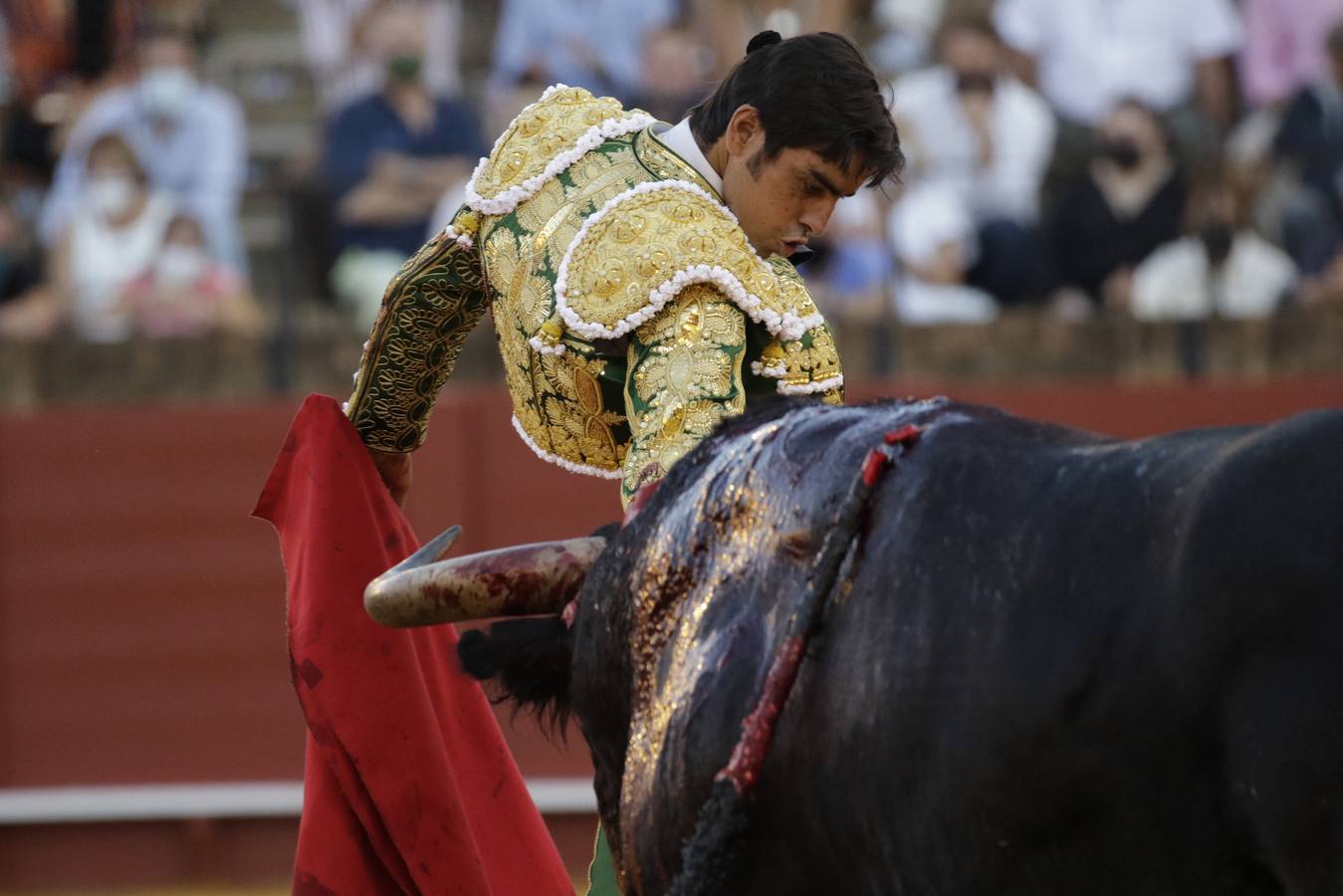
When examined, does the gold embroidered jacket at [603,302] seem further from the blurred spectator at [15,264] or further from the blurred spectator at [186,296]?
the blurred spectator at [15,264]

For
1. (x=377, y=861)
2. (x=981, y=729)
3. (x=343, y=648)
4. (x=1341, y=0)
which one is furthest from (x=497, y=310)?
(x=1341, y=0)

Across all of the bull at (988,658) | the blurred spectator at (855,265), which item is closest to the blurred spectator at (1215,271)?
the blurred spectator at (855,265)

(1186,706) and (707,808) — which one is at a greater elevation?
(1186,706)

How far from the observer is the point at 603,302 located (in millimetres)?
2553

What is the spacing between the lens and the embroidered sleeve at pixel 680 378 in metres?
2.34

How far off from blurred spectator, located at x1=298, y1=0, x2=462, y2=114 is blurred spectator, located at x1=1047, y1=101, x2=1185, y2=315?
187 cm

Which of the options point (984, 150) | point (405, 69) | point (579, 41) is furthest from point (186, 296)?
point (984, 150)

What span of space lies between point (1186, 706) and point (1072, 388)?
4.72 meters

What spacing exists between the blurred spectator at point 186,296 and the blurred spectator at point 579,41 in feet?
3.43

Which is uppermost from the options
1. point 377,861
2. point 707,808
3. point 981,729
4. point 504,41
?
point 504,41

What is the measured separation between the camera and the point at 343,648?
9.62ft

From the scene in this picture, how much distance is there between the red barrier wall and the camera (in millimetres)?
5984

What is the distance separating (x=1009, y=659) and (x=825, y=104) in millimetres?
1035

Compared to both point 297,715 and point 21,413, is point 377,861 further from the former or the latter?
point 21,413
